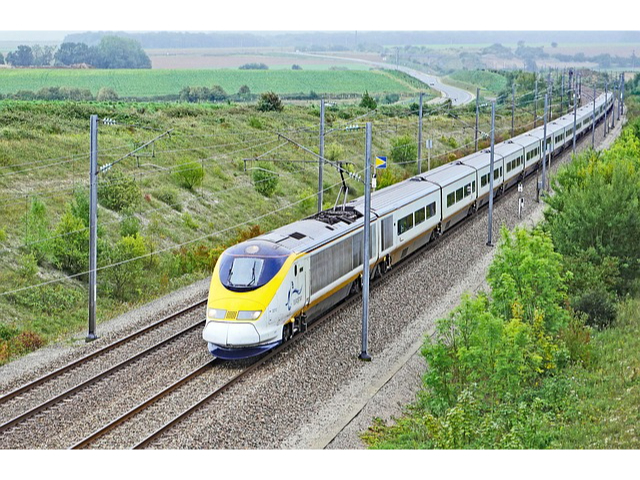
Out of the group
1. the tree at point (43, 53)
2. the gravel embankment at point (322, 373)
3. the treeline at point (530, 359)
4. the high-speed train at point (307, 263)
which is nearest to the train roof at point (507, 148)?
the high-speed train at point (307, 263)

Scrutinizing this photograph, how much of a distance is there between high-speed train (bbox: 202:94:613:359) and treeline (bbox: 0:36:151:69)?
27.5 feet

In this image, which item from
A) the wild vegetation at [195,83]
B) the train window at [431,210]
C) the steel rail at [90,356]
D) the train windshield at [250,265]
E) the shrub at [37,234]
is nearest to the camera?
the steel rail at [90,356]

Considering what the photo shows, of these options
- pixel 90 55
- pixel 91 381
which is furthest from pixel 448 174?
pixel 91 381

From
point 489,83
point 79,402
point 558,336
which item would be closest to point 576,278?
point 558,336

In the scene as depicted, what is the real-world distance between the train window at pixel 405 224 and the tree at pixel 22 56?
1392cm

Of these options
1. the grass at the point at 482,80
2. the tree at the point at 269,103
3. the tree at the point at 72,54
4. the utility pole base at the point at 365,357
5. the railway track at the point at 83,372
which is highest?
the grass at the point at 482,80

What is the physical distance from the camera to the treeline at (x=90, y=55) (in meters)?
26.9

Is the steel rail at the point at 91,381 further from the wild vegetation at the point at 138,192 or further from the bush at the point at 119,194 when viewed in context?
the bush at the point at 119,194

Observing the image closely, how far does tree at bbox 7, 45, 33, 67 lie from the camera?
25.9m

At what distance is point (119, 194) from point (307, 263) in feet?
54.6

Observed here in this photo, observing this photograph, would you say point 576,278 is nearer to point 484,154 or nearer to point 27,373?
point 27,373

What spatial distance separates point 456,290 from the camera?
97.0 feet

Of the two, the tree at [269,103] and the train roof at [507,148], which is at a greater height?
the tree at [269,103]

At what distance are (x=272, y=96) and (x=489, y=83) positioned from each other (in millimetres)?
48349
